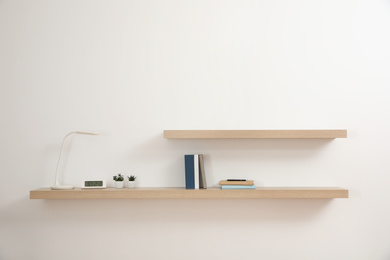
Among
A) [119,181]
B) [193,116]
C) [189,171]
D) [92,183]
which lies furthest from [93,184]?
[193,116]

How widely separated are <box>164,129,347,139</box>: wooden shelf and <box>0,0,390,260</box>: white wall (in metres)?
0.18

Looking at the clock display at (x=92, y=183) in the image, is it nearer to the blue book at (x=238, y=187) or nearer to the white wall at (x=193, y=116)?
the white wall at (x=193, y=116)

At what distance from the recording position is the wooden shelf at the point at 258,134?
2.62 m

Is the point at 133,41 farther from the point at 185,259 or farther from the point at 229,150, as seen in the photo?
the point at 185,259

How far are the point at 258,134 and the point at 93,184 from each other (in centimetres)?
114

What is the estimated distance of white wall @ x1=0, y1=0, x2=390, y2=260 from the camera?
9.12 ft

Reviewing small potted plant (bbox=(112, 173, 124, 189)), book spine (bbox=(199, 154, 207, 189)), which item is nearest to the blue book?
book spine (bbox=(199, 154, 207, 189))

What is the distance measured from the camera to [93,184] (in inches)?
107

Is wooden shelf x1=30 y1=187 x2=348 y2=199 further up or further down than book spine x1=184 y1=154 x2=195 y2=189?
further down

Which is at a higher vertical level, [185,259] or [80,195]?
[80,195]

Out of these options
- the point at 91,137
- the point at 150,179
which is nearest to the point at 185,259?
the point at 150,179

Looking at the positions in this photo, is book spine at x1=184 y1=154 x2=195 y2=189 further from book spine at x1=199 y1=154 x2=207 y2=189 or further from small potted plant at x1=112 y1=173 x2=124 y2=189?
small potted plant at x1=112 y1=173 x2=124 y2=189

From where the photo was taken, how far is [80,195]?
2619 mm

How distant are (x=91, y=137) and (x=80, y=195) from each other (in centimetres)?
42
